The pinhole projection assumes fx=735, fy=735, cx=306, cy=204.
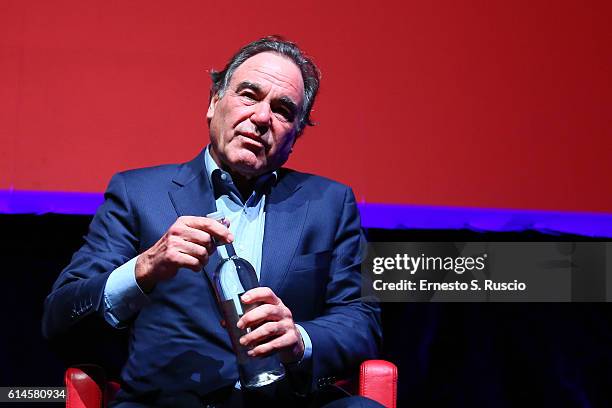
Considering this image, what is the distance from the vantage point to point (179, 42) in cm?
271

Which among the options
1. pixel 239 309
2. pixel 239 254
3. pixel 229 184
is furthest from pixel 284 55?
pixel 239 309

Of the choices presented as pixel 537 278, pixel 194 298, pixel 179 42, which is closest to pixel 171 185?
pixel 194 298

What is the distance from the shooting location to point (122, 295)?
1.42 metres

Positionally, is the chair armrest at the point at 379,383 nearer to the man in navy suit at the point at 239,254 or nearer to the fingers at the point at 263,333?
the man in navy suit at the point at 239,254

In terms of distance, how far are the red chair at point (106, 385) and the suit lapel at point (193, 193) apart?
397 mm

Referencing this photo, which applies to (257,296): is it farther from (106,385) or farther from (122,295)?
(106,385)

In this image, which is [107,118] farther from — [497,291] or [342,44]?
[497,291]

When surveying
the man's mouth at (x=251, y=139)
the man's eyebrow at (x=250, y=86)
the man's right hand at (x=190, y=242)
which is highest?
the man's eyebrow at (x=250, y=86)

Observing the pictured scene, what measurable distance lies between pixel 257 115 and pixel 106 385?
0.69m

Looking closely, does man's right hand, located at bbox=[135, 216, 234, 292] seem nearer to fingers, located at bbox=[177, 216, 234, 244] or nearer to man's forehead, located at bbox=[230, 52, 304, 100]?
fingers, located at bbox=[177, 216, 234, 244]

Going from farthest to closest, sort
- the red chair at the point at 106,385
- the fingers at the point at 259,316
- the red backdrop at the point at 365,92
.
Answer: the red backdrop at the point at 365,92, the red chair at the point at 106,385, the fingers at the point at 259,316

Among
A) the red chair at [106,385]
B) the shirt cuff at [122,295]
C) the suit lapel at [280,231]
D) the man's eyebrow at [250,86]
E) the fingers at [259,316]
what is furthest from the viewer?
the man's eyebrow at [250,86]

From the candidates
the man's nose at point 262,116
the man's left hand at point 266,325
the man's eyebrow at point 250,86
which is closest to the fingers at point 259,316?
the man's left hand at point 266,325

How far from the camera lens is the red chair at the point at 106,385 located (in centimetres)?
150
